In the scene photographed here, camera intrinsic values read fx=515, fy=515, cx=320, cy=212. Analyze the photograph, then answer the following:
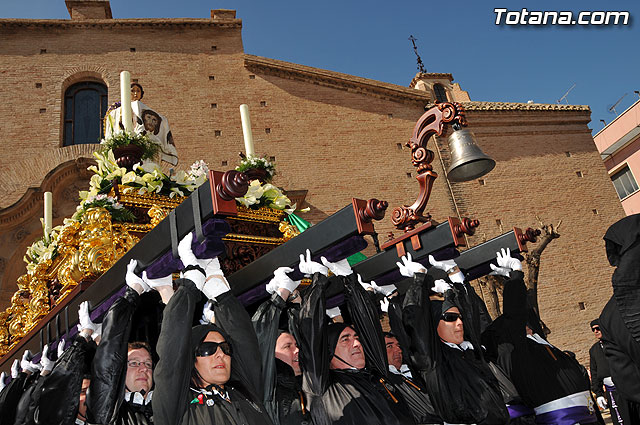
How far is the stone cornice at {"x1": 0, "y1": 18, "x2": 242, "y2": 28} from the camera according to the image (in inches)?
589

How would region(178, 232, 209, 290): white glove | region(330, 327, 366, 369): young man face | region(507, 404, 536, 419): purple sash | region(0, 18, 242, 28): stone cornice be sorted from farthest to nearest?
1. region(0, 18, 242, 28): stone cornice
2. region(507, 404, 536, 419): purple sash
3. region(330, 327, 366, 369): young man face
4. region(178, 232, 209, 290): white glove

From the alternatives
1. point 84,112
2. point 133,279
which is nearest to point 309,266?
point 133,279

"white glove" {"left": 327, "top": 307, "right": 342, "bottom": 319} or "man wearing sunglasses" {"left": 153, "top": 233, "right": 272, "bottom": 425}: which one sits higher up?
"white glove" {"left": 327, "top": 307, "right": 342, "bottom": 319}

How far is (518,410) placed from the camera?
4.96 m

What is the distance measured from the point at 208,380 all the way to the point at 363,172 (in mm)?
Result: 12295

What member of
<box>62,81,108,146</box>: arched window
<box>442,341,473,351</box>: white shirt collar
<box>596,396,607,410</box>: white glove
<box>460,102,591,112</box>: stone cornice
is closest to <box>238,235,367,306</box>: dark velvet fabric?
<box>442,341,473,351</box>: white shirt collar

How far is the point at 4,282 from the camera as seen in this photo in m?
11.0

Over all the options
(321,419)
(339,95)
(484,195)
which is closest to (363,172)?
(339,95)

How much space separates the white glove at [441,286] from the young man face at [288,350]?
1717 millimetres

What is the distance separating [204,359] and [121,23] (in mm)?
15524

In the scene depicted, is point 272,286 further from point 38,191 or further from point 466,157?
point 38,191

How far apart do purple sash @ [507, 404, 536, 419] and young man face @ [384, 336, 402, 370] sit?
122 centimetres

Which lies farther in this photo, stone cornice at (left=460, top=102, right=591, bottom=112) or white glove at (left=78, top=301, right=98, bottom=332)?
stone cornice at (left=460, top=102, right=591, bottom=112)

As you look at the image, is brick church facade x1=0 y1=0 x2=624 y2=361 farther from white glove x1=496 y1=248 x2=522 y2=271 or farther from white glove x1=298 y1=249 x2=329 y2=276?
white glove x1=298 y1=249 x2=329 y2=276
